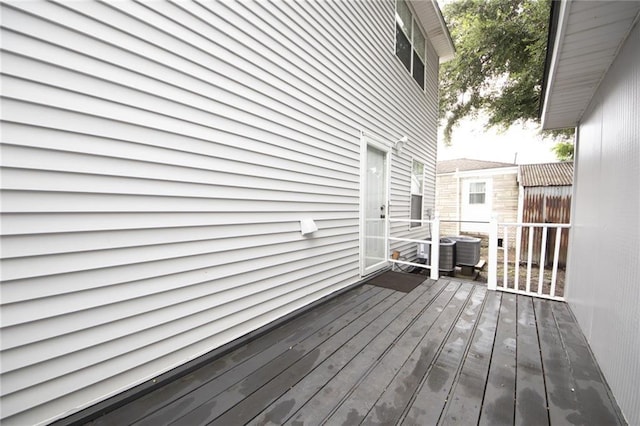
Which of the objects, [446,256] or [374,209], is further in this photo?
[446,256]

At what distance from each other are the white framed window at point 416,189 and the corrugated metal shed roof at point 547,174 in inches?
187

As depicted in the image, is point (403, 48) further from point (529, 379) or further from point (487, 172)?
point (487, 172)

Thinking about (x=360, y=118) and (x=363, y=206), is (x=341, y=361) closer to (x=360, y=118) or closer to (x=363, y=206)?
(x=363, y=206)

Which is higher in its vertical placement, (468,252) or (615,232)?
(615,232)

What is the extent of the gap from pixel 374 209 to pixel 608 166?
2491 millimetres

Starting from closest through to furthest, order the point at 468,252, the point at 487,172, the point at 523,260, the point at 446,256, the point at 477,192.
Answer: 1. the point at 446,256
2. the point at 468,252
3. the point at 523,260
4. the point at 487,172
5. the point at 477,192

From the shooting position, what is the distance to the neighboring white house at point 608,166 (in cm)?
129

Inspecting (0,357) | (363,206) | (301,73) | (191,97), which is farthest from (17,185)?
(363,206)

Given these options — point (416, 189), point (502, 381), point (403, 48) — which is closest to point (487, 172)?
point (416, 189)

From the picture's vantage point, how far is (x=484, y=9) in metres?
6.86

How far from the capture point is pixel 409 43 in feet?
16.0

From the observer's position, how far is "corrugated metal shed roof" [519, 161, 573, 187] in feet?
23.7

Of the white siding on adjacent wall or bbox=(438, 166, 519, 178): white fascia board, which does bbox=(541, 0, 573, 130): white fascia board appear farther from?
bbox=(438, 166, 519, 178): white fascia board

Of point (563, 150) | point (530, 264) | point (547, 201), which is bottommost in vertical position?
point (530, 264)
